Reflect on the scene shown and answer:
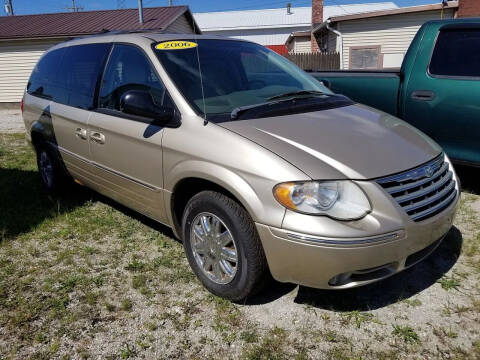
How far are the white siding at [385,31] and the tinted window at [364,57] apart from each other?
8.3 inches

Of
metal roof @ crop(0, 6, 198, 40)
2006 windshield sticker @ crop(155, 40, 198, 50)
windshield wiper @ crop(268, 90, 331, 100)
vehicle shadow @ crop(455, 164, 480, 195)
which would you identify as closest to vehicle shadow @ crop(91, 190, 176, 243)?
windshield wiper @ crop(268, 90, 331, 100)

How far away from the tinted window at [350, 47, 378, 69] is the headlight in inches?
645

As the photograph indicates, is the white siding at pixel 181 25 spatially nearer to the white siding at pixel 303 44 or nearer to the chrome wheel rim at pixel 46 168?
the white siding at pixel 303 44

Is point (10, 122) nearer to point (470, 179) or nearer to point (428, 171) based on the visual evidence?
point (470, 179)

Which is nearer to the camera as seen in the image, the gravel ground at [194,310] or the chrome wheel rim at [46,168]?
the gravel ground at [194,310]

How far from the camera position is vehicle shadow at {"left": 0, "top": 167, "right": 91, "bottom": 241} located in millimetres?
4234

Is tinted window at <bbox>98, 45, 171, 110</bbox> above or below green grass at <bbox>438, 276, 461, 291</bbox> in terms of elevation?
above

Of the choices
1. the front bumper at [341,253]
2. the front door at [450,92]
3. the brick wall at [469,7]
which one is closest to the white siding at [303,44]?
the brick wall at [469,7]

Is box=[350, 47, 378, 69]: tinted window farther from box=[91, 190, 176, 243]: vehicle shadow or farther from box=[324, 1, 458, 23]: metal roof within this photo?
box=[91, 190, 176, 243]: vehicle shadow

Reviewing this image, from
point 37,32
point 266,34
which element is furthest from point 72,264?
point 266,34

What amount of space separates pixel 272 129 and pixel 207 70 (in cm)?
92

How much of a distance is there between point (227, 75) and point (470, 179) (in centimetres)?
361

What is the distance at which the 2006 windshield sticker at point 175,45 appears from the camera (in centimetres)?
326

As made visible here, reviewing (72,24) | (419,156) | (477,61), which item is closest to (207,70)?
(419,156)
